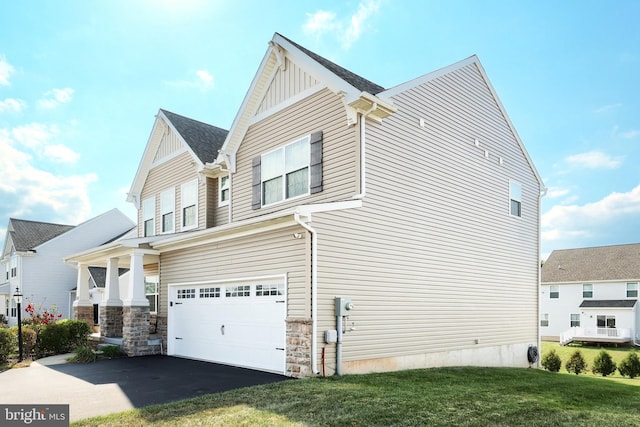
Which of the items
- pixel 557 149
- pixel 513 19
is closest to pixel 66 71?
pixel 513 19

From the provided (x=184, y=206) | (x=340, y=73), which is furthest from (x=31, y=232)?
(x=340, y=73)

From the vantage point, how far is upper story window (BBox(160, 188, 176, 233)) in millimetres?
17641

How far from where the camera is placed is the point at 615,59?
57.7 ft

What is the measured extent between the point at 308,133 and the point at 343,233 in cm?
300

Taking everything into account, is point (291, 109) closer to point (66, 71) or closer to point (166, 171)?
point (66, 71)

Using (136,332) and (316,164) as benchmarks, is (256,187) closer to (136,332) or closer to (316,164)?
(316,164)

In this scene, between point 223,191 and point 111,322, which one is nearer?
point 223,191

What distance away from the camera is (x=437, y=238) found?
13180mm

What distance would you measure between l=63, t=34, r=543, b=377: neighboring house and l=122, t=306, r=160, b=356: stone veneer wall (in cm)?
4

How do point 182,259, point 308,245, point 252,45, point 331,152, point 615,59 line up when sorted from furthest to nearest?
point 615,59, point 182,259, point 252,45, point 331,152, point 308,245

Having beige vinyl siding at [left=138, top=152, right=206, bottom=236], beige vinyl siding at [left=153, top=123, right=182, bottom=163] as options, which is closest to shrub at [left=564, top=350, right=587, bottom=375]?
beige vinyl siding at [left=138, top=152, right=206, bottom=236]

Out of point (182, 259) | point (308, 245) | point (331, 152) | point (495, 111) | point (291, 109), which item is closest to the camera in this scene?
point (308, 245)

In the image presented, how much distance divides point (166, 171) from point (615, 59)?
17198mm

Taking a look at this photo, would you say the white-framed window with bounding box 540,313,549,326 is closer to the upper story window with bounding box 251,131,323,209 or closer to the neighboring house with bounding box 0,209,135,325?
the neighboring house with bounding box 0,209,135,325
